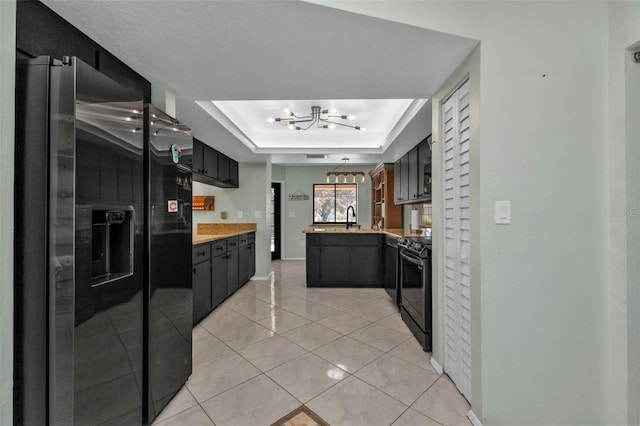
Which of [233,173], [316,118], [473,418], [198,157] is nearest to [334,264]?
[316,118]

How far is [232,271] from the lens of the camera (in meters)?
3.88

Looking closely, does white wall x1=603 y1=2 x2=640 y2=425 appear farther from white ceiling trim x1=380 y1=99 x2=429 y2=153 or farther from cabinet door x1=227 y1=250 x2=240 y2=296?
→ cabinet door x1=227 y1=250 x2=240 y2=296

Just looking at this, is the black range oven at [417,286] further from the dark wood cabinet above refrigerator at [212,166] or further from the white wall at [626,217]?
the dark wood cabinet above refrigerator at [212,166]

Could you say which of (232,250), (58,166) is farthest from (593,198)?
(232,250)

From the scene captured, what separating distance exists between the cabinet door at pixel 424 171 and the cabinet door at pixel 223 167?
9.74ft

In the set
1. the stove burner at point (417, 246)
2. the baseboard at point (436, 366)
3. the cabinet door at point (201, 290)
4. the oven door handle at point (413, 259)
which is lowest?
the baseboard at point (436, 366)

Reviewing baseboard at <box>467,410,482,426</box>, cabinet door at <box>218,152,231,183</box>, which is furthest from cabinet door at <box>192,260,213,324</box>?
baseboard at <box>467,410,482,426</box>

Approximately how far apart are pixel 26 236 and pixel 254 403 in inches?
59.8

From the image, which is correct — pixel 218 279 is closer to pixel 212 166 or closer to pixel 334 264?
pixel 212 166

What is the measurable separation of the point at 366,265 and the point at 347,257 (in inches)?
13.0

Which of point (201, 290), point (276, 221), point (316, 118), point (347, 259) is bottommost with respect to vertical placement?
point (201, 290)

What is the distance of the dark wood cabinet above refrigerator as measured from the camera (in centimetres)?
346

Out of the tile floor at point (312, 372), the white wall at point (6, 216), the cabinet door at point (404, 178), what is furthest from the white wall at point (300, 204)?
the white wall at point (6, 216)

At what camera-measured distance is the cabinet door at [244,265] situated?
13.8 ft
